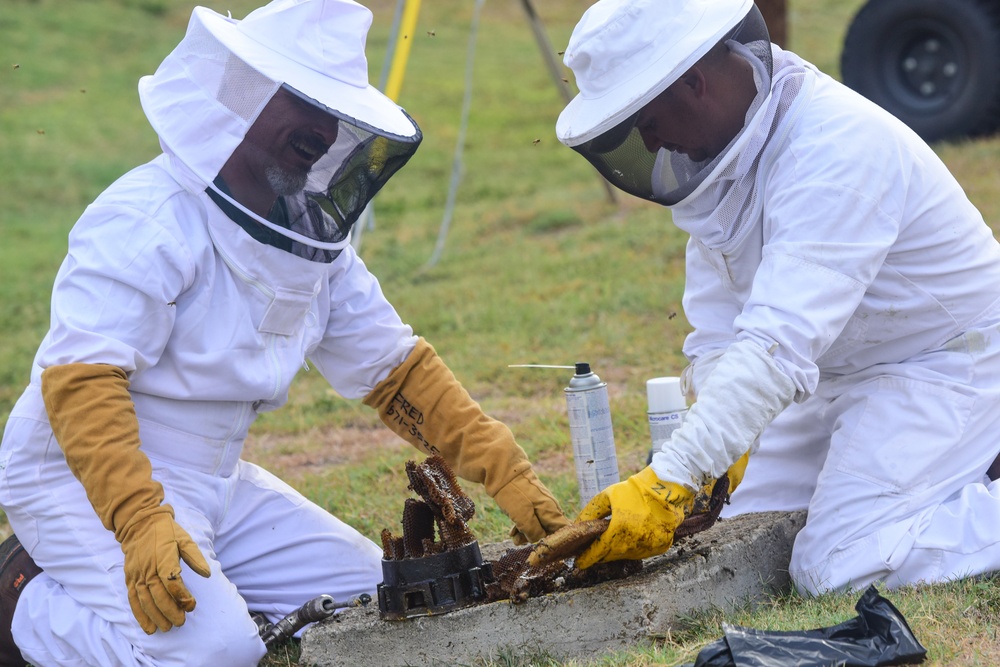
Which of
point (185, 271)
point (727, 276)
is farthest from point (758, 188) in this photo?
point (185, 271)

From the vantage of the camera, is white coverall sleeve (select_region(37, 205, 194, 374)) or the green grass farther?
the green grass

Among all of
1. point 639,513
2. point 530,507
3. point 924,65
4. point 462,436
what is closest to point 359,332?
point 462,436

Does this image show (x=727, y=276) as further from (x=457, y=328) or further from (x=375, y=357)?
(x=457, y=328)

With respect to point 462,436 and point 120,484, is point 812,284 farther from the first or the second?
point 120,484

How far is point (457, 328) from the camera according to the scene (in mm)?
8547

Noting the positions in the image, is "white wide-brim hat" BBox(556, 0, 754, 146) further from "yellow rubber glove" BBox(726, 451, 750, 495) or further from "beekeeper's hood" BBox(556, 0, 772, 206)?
"yellow rubber glove" BBox(726, 451, 750, 495)

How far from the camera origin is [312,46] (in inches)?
137

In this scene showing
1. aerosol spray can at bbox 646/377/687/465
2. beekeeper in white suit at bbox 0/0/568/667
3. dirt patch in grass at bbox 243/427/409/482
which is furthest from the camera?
dirt patch in grass at bbox 243/427/409/482

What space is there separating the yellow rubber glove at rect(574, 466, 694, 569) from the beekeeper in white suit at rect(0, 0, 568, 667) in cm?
59

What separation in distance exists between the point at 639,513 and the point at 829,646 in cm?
61

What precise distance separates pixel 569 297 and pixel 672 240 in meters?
1.48

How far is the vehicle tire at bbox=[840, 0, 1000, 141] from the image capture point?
11227 millimetres

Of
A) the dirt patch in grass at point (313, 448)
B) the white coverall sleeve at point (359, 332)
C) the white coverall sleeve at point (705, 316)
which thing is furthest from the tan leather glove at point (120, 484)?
the dirt patch in grass at point (313, 448)

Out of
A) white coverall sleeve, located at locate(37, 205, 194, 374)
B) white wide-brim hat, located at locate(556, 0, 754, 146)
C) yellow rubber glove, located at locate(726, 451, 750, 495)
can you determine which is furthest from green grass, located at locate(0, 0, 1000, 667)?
white wide-brim hat, located at locate(556, 0, 754, 146)
